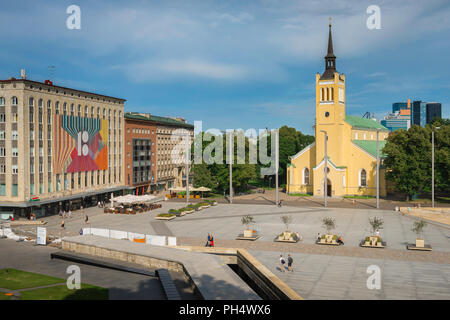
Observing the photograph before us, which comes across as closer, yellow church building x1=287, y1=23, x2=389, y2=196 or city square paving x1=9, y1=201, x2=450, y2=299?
city square paving x1=9, y1=201, x2=450, y2=299

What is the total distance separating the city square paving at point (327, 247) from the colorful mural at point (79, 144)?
7236 millimetres

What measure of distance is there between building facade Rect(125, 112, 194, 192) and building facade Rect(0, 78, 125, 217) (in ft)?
48.4

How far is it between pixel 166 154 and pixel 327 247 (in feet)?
202

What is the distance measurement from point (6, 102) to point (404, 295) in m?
48.0

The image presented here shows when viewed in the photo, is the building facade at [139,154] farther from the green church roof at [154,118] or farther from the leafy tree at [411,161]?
the leafy tree at [411,161]

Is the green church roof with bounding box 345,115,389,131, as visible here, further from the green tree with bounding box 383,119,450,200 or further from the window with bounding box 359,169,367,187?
the green tree with bounding box 383,119,450,200

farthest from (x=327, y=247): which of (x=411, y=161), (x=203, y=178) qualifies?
(x=203, y=178)

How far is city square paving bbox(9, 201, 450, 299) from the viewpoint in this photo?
2006 centimetres

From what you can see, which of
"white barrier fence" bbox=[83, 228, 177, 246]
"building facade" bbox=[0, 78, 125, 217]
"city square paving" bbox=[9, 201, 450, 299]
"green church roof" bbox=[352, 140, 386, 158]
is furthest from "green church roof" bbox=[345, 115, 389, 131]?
"white barrier fence" bbox=[83, 228, 177, 246]

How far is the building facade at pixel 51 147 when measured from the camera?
4856 centimetres

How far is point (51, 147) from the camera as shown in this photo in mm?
52906

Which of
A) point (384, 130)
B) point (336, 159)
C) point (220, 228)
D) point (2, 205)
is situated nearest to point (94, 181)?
point (2, 205)

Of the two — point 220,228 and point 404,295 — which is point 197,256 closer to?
point 404,295

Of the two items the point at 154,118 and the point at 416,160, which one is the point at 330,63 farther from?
the point at 154,118
